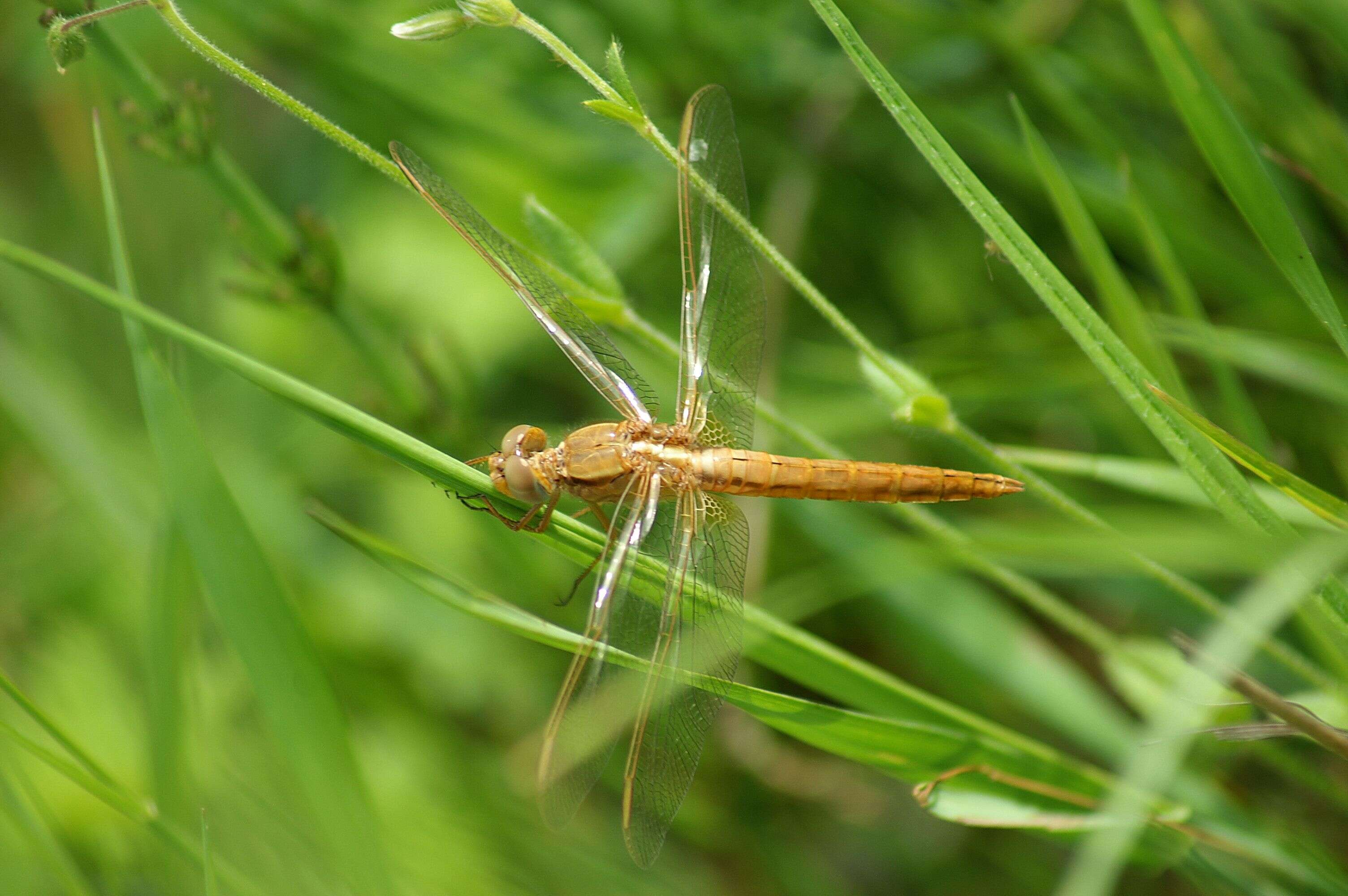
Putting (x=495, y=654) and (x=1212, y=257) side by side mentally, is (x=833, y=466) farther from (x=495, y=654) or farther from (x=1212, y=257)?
(x=495, y=654)

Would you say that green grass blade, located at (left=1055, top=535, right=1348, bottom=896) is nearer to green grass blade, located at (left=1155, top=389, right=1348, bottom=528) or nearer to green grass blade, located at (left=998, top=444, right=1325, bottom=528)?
green grass blade, located at (left=1155, top=389, right=1348, bottom=528)

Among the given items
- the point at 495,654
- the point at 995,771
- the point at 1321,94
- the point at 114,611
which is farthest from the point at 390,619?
the point at 1321,94

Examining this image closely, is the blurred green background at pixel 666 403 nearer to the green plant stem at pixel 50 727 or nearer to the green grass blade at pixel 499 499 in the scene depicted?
the green plant stem at pixel 50 727

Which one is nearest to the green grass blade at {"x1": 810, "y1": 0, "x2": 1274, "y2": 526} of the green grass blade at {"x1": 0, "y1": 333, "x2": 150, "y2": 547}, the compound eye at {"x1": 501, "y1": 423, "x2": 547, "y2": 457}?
Answer: the compound eye at {"x1": 501, "y1": 423, "x2": 547, "y2": 457}

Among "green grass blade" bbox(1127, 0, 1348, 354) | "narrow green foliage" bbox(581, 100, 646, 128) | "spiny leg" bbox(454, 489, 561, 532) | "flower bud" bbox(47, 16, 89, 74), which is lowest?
"spiny leg" bbox(454, 489, 561, 532)

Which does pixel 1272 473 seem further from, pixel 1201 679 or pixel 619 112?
pixel 619 112

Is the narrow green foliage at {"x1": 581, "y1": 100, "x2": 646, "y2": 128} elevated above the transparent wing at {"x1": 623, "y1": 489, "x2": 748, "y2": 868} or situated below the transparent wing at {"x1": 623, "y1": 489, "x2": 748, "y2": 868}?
above
